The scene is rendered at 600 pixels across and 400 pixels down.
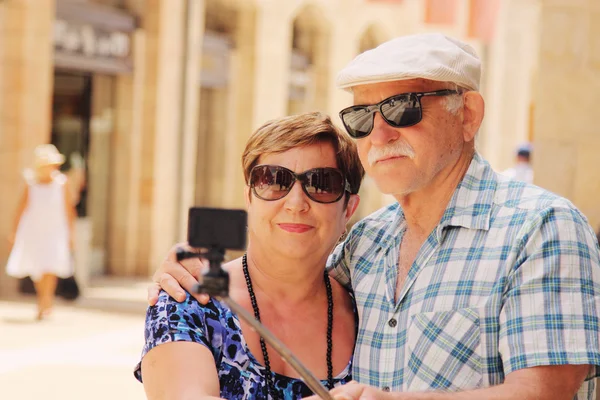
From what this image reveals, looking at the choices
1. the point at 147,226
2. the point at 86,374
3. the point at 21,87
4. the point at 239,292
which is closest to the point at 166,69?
the point at 147,226

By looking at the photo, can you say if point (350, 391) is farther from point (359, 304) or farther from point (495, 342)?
point (359, 304)

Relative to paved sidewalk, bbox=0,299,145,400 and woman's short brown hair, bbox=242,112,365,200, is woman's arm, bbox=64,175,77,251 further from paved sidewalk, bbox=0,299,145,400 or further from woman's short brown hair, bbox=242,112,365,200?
woman's short brown hair, bbox=242,112,365,200

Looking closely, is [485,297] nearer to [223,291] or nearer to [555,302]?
[555,302]

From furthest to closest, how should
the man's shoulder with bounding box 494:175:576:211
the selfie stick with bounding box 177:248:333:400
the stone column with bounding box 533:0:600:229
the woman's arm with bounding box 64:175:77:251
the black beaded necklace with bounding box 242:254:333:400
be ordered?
the woman's arm with bounding box 64:175:77:251, the stone column with bounding box 533:0:600:229, the black beaded necklace with bounding box 242:254:333:400, the man's shoulder with bounding box 494:175:576:211, the selfie stick with bounding box 177:248:333:400

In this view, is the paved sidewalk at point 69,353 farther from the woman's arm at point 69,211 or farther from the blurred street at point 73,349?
the woman's arm at point 69,211

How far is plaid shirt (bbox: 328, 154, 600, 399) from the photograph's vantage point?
2.26 m

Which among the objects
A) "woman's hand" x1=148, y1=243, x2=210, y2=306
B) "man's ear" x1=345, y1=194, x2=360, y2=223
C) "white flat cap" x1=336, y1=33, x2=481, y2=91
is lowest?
"woman's hand" x1=148, y1=243, x2=210, y2=306

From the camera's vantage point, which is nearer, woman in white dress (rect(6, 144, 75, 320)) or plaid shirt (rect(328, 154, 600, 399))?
plaid shirt (rect(328, 154, 600, 399))

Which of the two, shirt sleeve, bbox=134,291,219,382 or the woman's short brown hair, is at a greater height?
the woman's short brown hair

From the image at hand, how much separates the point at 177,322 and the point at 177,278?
0.56 ft

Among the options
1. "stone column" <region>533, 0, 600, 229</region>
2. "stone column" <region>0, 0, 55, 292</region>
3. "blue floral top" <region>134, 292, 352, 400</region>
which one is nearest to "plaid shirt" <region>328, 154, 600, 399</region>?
"blue floral top" <region>134, 292, 352, 400</region>

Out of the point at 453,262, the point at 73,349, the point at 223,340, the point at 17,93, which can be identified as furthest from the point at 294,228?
the point at 17,93

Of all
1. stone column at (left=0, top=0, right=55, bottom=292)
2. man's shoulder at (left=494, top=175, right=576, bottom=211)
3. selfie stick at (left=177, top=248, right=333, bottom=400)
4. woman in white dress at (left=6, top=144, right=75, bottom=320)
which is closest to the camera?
selfie stick at (left=177, top=248, right=333, bottom=400)

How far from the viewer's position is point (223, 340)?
2615mm
